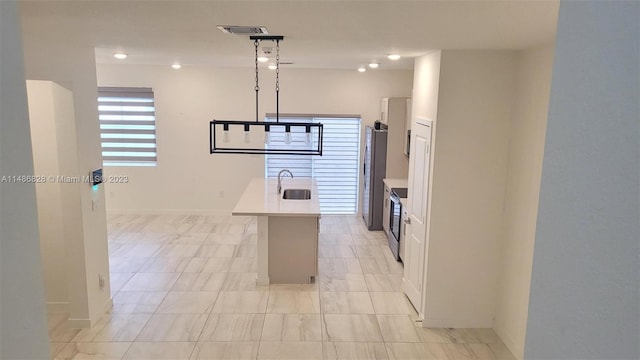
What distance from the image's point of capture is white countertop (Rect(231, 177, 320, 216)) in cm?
498

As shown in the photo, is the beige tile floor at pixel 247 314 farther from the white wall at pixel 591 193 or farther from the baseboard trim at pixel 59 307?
the white wall at pixel 591 193

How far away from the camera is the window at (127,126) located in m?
7.81

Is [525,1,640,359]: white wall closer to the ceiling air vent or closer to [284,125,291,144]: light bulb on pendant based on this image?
the ceiling air vent

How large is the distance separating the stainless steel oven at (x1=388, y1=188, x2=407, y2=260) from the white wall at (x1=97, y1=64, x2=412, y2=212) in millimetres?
2137

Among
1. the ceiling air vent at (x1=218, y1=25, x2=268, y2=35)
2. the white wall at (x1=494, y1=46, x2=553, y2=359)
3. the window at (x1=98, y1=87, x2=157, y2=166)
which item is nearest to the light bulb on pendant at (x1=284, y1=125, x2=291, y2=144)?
the ceiling air vent at (x1=218, y1=25, x2=268, y2=35)

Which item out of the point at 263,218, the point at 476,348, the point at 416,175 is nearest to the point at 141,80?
the point at 263,218

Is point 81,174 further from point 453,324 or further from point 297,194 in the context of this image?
point 453,324

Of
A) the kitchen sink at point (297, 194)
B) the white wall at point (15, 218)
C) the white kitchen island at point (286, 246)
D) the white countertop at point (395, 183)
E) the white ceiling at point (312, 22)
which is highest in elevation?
the white ceiling at point (312, 22)

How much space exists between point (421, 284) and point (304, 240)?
1.52 meters

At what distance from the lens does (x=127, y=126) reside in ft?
25.9

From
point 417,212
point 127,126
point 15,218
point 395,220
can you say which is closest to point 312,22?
point 15,218

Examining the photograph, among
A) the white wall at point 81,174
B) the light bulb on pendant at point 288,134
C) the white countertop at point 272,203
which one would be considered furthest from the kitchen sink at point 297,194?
the white wall at point 81,174

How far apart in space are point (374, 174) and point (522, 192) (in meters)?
3.65

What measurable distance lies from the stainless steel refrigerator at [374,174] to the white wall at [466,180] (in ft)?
9.13
